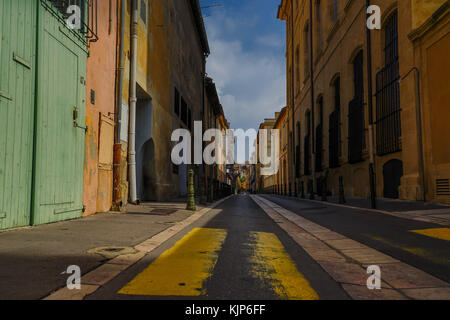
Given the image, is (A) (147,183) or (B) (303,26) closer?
(A) (147,183)

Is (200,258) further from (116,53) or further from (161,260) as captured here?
(116,53)

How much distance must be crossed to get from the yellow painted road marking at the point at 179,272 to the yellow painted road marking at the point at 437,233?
2787 millimetres

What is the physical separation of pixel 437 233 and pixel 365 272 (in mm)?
2611

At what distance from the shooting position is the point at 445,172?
9266mm

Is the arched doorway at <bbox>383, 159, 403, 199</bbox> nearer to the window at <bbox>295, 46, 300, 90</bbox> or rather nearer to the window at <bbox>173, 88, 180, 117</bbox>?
the window at <bbox>173, 88, 180, 117</bbox>

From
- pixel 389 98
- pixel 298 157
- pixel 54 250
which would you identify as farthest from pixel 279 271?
pixel 298 157

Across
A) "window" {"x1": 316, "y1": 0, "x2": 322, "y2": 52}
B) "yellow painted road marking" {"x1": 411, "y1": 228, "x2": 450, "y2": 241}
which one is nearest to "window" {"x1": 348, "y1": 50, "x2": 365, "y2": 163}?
"window" {"x1": 316, "y1": 0, "x2": 322, "y2": 52}

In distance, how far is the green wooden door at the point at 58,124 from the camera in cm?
557

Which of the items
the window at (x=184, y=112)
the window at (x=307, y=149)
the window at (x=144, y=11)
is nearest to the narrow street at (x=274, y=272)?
the window at (x=144, y=11)

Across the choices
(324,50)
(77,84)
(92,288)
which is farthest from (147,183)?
(324,50)

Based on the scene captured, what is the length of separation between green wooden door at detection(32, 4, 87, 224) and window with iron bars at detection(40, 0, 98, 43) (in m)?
0.11

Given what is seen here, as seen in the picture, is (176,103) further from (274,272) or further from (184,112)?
(274,272)

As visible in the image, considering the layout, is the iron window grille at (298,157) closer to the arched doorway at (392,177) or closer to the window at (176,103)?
the window at (176,103)
